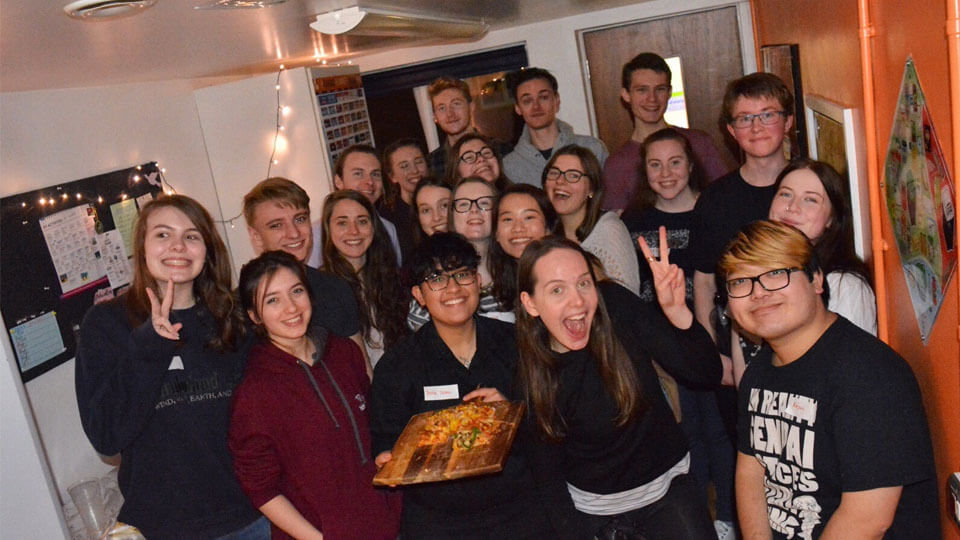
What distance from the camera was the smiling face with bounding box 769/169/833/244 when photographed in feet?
8.28

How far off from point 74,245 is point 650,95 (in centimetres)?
309

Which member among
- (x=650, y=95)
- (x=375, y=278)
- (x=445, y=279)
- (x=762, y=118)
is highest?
(x=650, y=95)

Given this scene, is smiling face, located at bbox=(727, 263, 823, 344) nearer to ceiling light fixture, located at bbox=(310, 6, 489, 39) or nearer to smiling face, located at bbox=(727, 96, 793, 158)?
smiling face, located at bbox=(727, 96, 793, 158)

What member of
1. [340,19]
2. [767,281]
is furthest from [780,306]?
[340,19]

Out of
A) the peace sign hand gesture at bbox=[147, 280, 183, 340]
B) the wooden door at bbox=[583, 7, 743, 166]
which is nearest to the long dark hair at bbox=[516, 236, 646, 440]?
the peace sign hand gesture at bbox=[147, 280, 183, 340]

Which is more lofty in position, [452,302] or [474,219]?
[474,219]

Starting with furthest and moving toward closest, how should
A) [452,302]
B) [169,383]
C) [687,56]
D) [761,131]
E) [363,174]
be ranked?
[687,56] → [363,174] → [761,131] → [452,302] → [169,383]

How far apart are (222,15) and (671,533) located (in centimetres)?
220

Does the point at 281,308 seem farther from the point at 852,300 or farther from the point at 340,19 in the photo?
the point at 852,300

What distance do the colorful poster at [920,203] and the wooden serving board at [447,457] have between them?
1131 mm

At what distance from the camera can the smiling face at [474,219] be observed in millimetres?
3422

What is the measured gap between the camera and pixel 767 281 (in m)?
2.02

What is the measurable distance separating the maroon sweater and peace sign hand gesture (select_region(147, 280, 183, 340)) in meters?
0.26

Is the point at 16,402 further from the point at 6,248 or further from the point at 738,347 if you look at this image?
the point at 738,347
